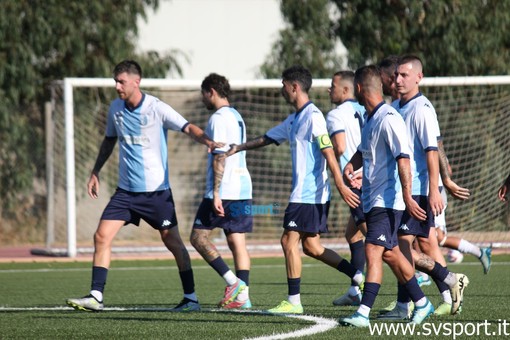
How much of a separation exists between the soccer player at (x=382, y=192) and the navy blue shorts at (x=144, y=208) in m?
2.37

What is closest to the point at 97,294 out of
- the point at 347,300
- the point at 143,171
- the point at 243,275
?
the point at 143,171

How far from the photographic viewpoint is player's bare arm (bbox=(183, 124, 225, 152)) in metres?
9.38

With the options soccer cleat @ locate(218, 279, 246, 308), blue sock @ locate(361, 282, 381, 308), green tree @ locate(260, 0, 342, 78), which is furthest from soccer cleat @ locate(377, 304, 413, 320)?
green tree @ locate(260, 0, 342, 78)

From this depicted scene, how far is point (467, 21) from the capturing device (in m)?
22.4

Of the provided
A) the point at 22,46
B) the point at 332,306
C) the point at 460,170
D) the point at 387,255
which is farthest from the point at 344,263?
the point at 22,46

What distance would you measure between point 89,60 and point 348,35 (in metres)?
5.62

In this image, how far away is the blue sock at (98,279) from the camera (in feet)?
31.9

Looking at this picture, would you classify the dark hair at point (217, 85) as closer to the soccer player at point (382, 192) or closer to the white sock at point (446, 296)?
the soccer player at point (382, 192)

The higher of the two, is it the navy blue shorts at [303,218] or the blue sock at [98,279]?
the navy blue shorts at [303,218]

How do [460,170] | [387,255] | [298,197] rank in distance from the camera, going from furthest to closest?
[460,170] → [298,197] → [387,255]

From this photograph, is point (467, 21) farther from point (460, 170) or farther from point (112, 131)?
point (112, 131)

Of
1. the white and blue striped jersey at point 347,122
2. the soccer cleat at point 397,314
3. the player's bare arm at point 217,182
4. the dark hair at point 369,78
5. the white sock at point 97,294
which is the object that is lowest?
the soccer cleat at point 397,314

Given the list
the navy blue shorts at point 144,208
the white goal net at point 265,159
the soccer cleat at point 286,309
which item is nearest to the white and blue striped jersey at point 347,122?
the navy blue shorts at point 144,208

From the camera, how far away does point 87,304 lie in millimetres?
9523
